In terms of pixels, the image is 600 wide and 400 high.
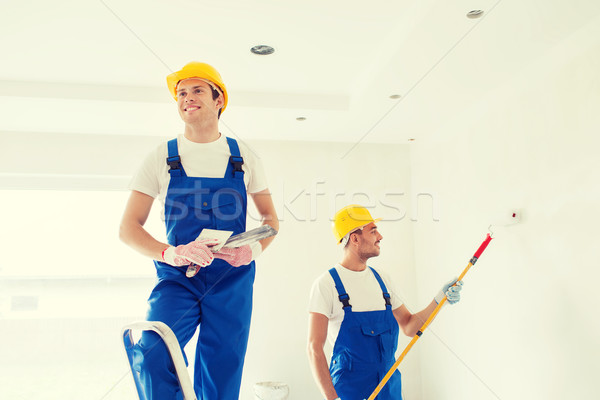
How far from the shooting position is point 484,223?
10.6 ft

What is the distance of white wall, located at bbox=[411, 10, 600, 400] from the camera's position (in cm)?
237

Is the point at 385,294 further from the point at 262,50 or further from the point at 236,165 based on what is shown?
the point at 262,50

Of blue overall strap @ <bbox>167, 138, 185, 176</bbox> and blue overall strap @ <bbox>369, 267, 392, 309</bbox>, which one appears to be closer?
blue overall strap @ <bbox>167, 138, 185, 176</bbox>

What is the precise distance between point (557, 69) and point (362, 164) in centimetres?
216

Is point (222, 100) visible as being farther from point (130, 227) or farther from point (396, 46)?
point (396, 46)

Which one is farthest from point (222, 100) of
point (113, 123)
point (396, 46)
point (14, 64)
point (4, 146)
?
point (4, 146)

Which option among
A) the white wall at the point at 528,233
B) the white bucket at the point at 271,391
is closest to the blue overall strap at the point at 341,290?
the white wall at the point at 528,233

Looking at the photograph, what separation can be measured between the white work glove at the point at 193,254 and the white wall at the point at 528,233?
1.92m

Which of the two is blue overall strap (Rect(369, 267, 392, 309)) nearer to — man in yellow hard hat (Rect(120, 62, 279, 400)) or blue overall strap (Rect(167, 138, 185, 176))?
man in yellow hard hat (Rect(120, 62, 279, 400))

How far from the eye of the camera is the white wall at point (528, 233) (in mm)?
2373

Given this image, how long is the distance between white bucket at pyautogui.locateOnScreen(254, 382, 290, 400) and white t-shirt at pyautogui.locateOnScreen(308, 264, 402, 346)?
4.67 feet

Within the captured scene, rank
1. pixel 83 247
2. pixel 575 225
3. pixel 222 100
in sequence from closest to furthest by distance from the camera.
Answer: pixel 222 100, pixel 575 225, pixel 83 247

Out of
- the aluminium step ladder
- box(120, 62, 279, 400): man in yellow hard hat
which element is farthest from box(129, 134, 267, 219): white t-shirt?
the aluminium step ladder

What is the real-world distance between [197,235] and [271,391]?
8.70ft
